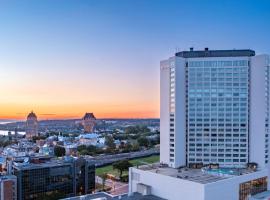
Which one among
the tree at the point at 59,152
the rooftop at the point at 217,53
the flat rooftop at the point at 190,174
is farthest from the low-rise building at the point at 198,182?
the tree at the point at 59,152

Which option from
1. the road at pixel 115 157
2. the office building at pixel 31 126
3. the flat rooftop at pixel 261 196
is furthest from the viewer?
the office building at pixel 31 126

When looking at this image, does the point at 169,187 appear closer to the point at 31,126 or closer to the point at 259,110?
the point at 259,110

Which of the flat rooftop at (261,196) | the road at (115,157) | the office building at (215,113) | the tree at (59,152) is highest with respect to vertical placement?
the office building at (215,113)

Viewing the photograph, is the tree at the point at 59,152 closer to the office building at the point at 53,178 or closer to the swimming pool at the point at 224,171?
the office building at the point at 53,178

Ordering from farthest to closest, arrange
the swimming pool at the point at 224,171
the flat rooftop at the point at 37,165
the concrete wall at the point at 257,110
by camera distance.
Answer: the flat rooftop at the point at 37,165
the concrete wall at the point at 257,110
the swimming pool at the point at 224,171

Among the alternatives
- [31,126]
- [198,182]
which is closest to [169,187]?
[198,182]

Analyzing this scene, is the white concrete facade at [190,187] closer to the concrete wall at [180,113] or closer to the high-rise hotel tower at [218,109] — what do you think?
the high-rise hotel tower at [218,109]

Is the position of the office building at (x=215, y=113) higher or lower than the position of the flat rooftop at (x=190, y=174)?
higher

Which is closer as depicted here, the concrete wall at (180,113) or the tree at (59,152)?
the concrete wall at (180,113)
